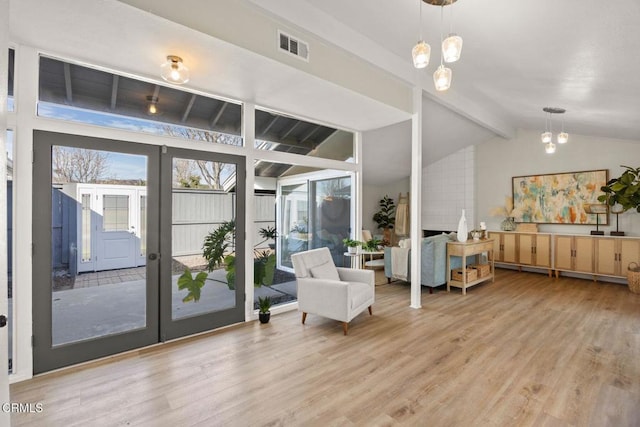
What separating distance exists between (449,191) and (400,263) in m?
3.72

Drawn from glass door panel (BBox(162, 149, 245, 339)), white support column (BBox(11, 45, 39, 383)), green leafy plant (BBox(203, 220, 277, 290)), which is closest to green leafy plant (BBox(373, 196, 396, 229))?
green leafy plant (BBox(203, 220, 277, 290))

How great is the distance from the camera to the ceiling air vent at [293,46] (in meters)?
2.66

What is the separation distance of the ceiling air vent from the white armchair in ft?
7.10

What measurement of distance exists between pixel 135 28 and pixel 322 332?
3248 mm

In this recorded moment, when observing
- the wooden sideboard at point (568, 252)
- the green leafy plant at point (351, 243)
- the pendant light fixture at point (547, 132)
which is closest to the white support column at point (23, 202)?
the green leafy plant at point (351, 243)

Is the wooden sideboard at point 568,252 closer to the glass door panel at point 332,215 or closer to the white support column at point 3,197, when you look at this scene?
the glass door panel at point 332,215

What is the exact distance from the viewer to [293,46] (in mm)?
2734

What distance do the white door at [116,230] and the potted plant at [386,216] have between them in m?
6.39

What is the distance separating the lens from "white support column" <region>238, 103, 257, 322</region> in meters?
3.66

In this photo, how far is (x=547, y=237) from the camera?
615 cm

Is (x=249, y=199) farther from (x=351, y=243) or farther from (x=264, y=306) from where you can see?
(x=351, y=243)

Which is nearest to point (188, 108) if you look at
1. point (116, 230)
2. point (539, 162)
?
point (116, 230)

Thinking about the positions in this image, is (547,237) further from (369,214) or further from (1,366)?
(1,366)

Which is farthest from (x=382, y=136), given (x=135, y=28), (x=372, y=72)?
(x=135, y=28)
